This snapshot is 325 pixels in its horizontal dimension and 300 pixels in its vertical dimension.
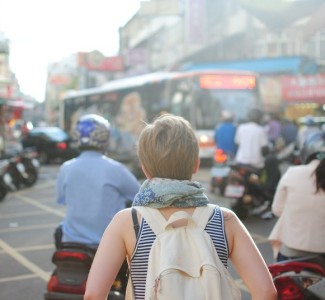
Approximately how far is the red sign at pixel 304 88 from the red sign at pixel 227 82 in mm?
8156

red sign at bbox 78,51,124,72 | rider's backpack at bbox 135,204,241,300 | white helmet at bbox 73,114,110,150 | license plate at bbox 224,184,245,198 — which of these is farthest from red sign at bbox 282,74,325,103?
rider's backpack at bbox 135,204,241,300

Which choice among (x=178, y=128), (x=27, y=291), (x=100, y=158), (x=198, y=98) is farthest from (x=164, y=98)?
(x=178, y=128)

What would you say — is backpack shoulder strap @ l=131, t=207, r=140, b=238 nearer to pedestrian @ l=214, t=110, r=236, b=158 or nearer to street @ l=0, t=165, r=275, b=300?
street @ l=0, t=165, r=275, b=300

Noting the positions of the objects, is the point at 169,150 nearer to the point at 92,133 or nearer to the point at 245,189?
the point at 92,133

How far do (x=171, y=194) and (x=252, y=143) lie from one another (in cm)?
744

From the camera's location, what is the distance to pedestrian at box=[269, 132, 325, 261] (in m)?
3.98

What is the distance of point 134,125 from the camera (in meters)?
22.4

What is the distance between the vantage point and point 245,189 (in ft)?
29.7

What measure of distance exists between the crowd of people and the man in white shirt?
320 cm

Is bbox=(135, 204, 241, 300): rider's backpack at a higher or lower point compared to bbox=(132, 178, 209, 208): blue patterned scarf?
lower

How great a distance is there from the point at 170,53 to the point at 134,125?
21590mm

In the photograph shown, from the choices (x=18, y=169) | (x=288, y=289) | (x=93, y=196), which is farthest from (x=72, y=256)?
(x=18, y=169)

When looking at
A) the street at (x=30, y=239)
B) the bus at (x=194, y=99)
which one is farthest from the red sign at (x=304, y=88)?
the street at (x=30, y=239)

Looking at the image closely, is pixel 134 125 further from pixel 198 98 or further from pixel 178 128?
pixel 178 128
